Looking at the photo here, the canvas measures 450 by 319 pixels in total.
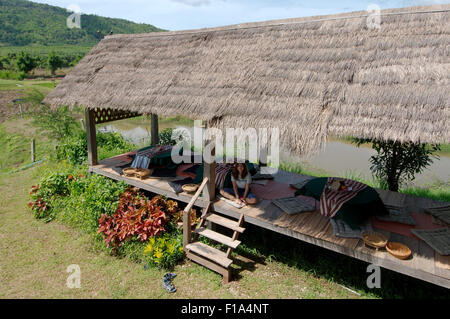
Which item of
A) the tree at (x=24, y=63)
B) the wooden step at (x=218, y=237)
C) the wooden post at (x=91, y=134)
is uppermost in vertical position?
the tree at (x=24, y=63)

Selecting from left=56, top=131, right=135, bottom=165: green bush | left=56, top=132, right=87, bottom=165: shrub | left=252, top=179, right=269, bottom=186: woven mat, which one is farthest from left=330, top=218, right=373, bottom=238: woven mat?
left=56, top=132, right=87, bottom=165: shrub

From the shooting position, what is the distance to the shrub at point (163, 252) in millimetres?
4895

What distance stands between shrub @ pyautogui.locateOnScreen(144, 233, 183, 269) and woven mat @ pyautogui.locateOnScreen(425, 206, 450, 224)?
4.42 metres

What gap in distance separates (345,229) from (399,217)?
3.86 feet

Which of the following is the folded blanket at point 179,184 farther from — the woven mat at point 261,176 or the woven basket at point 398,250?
the woven basket at point 398,250

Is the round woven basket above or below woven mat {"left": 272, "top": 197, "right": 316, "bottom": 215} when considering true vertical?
above

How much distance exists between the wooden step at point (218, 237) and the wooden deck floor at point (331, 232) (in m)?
0.44

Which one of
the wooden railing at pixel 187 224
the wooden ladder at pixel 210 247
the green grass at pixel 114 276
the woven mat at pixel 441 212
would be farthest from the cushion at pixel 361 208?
the wooden railing at pixel 187 224

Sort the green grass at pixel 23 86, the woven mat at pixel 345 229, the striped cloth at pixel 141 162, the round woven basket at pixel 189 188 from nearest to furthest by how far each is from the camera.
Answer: the woven mat at pixel 345 229 < the round woven basket at pixel 189 188 < the striped cloth at pixel 141 162 < the green grass at pixel 23 86

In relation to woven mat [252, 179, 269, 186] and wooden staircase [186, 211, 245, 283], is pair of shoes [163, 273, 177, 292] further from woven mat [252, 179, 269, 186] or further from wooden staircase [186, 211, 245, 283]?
woven mat [252, 179, 269, 186]

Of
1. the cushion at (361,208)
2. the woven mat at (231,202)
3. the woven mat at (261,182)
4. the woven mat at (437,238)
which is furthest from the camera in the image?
the woven mat at (261,182)

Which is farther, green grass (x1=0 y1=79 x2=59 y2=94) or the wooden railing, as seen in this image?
green grass (x1=0 y1=79 x2=59 y2=94)

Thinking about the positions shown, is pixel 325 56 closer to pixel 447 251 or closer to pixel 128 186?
pixel 447 251

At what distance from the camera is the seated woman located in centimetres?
538
